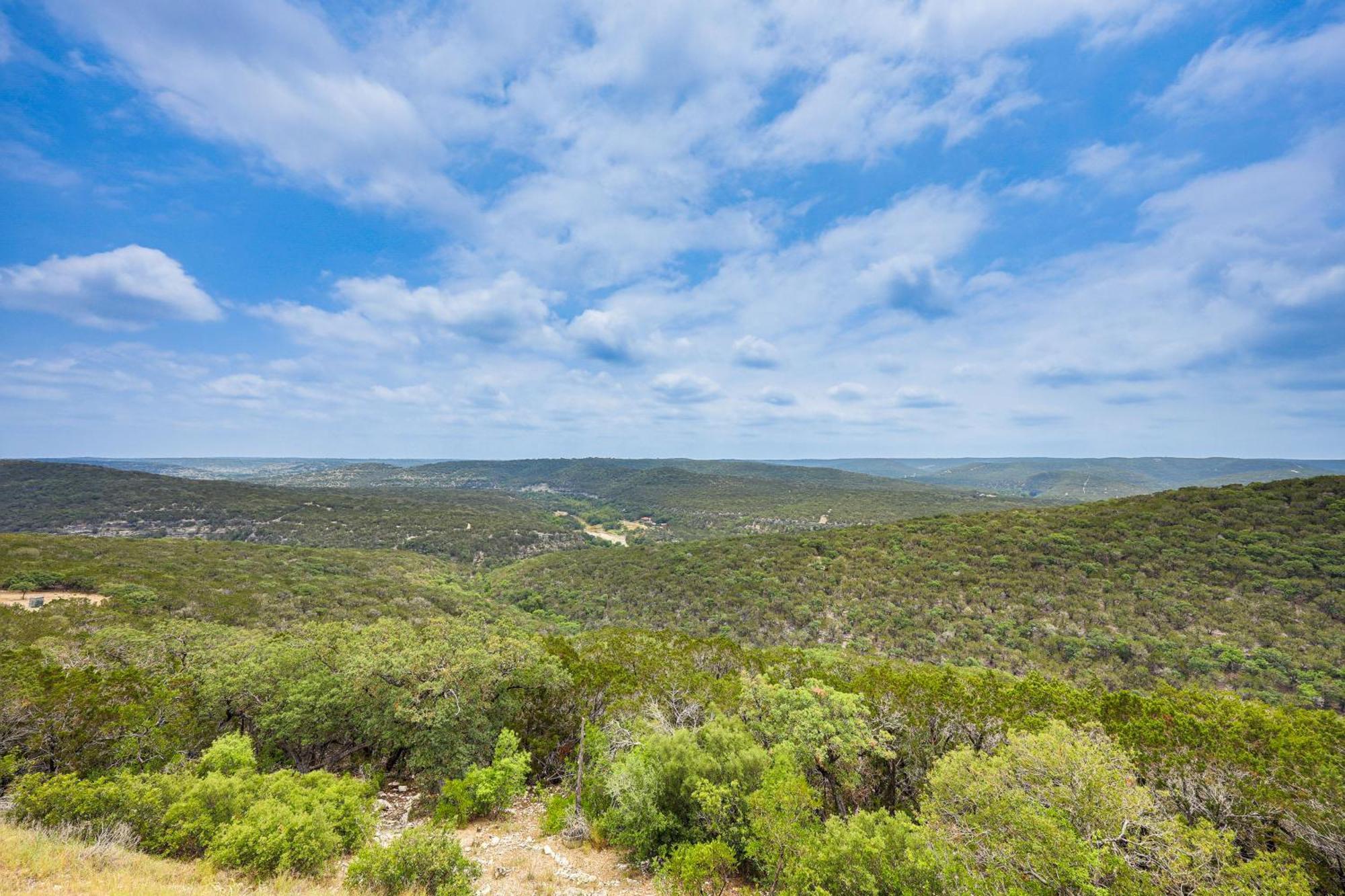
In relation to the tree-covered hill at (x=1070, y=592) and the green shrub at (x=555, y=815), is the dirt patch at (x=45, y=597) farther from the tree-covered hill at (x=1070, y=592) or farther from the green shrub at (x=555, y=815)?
the tree-covered hill at (x=1070, y=592)

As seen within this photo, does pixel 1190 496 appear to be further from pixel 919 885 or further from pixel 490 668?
pixel 490 668

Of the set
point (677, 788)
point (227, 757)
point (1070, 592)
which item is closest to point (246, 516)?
point (227, 757)

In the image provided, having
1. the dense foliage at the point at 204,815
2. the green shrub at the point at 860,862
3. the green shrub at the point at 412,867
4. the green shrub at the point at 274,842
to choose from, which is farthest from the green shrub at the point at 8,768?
the green shrub at the point at 860,862

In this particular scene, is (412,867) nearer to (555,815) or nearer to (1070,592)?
(555,815)

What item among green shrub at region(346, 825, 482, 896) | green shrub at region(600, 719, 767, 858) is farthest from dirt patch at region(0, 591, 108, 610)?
green shrub at region(600, 719, 767, 858)

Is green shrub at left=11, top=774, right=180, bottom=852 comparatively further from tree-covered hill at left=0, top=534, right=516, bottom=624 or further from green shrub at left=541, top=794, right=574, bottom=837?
tree-covered hill at left=0, top=534, right=516, bottom=624

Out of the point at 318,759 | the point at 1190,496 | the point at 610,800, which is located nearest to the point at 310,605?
the point at 318,759

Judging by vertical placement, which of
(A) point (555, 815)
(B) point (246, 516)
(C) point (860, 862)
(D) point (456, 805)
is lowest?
(B) point (246, 516)
